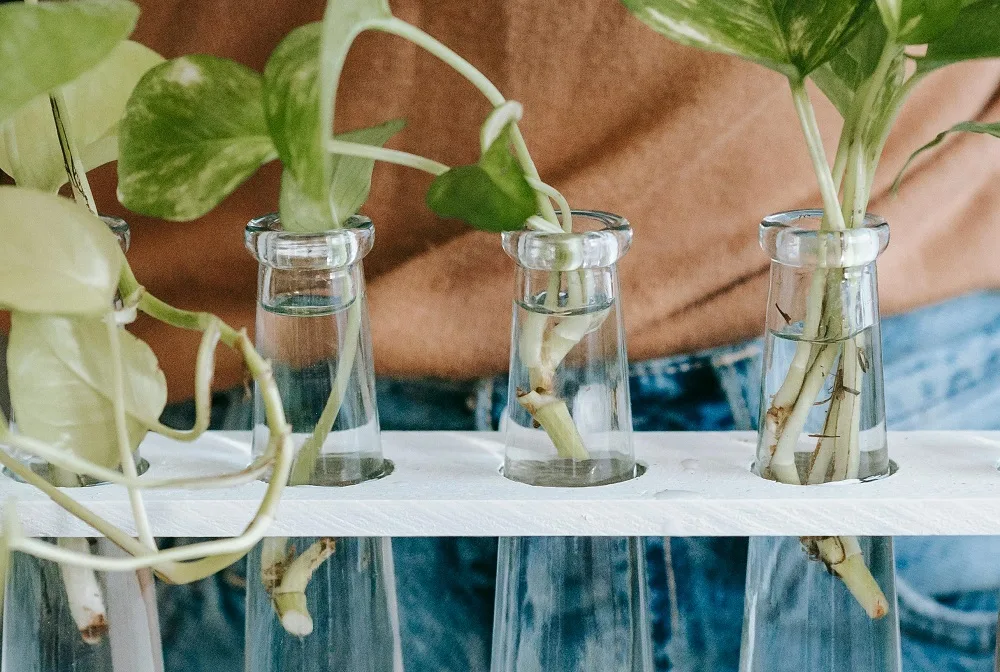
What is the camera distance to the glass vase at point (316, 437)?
407mm

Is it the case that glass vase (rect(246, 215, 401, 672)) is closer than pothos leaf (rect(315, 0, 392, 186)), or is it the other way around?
pothos leaf (rect(315, 0, 392, 186))

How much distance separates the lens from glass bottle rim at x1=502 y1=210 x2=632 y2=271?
0.39m

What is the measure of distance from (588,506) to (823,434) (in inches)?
3.9

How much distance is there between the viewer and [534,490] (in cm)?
40

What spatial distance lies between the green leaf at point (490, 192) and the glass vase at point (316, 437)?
0.28ft

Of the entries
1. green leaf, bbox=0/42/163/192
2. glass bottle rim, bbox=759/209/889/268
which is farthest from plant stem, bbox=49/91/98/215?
glass bottle rim, bbox=759/209/889/268

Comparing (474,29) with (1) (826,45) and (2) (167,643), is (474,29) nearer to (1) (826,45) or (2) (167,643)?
(1) (826,45)

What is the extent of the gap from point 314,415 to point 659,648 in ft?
0.78

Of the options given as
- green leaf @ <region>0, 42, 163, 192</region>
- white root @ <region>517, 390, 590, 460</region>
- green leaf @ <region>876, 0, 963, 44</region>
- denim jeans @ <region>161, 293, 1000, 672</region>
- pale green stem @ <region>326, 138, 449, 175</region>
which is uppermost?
green leaf @ <region>876, 0, 963, 44</region>

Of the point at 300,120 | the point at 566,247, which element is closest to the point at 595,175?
the point at 566,247

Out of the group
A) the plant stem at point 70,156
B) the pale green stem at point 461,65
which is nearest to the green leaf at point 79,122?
the plant stem at point 70,156

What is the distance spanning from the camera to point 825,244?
0.38m

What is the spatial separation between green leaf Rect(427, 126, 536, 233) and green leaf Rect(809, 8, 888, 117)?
0.48 ft

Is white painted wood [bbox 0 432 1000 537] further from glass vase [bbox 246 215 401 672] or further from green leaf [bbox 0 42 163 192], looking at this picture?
green leaf [bbox 0 42 163 192]
